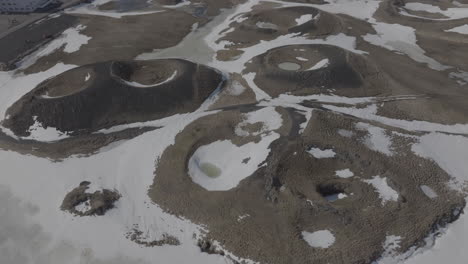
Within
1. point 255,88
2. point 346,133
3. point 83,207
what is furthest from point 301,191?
point 255,88

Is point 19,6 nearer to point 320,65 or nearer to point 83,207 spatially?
point 83,207

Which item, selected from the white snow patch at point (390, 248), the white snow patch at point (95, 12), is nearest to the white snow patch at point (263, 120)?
the white snow patch at point (390, 248)

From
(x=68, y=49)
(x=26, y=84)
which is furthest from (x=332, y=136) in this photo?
(x=68, y=49)

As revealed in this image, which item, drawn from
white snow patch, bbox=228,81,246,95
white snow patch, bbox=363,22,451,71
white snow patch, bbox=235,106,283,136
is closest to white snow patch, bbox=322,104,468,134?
white snow patch, bbox=235,106,283,136

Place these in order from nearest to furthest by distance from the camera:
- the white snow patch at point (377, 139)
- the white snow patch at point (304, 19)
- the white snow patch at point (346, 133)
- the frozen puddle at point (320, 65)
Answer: the white snow patch at point (377, 139) < the white snow patch at point (346, 133) < the frozen puddle at point (320, 65) < the white snow patch at point (304, 19)

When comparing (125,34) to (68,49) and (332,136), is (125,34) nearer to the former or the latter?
(68,49)

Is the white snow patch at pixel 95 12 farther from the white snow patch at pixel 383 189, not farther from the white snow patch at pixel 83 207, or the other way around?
the white snow patch at pixel 383 189
